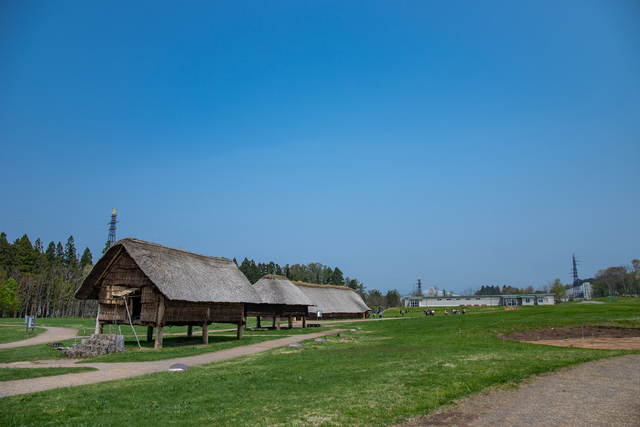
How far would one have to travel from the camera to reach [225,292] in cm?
3188

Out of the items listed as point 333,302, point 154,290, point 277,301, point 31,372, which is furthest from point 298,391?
point 333,302

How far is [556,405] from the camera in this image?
396 inches

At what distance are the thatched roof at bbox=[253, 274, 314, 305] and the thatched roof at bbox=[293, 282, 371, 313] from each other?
13.8m

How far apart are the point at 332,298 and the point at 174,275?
4625 centimetres

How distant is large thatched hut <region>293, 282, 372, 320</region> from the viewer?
217 ft

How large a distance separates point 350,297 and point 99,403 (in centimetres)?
6949

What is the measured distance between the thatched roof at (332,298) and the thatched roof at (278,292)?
1376 centimetres

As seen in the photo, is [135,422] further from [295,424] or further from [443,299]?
[443,299]

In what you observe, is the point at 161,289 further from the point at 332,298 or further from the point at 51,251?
the point at 51,251

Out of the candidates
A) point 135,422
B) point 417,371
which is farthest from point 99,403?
point 417,371

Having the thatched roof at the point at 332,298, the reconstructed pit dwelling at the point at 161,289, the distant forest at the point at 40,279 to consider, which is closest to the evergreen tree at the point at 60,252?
the distant forest at the point at 40,279

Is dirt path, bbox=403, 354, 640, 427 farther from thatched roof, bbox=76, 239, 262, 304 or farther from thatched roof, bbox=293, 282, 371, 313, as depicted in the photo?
thatched roof, bbox=293, 282, 371, 313

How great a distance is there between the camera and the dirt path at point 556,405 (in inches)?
352

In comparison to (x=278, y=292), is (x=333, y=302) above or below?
below
